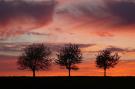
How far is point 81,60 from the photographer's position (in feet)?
346

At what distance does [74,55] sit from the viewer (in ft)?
347

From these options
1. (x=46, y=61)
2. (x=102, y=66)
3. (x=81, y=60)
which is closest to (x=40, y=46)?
(x=46, y=61)

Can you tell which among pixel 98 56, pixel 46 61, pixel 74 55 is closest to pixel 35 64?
pixel 46 61
